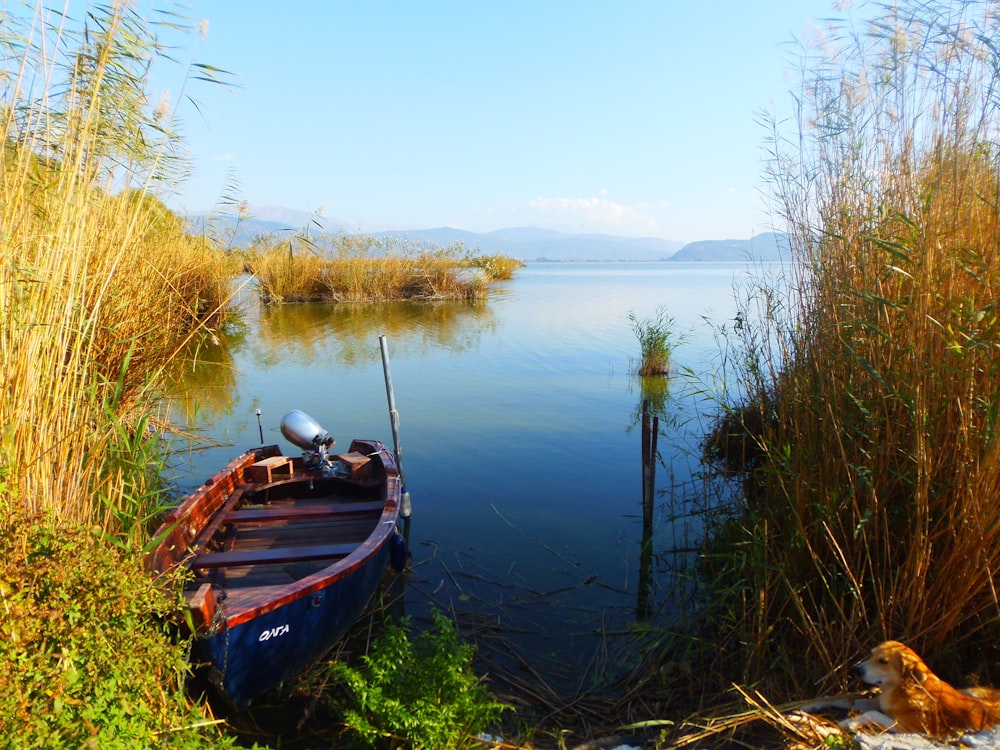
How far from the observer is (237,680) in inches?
123

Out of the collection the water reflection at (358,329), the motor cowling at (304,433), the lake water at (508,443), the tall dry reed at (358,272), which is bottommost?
the lake water at (508,443)

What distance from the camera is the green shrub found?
204 centimetres

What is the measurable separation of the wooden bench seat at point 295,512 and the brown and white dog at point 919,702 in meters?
3.51

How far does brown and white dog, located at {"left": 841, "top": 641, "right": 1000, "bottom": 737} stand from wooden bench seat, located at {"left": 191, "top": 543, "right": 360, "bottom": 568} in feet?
9.55

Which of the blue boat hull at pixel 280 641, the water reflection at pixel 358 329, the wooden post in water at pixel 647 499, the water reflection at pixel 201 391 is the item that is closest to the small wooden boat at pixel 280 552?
the blue boat hull at pixel 280 641

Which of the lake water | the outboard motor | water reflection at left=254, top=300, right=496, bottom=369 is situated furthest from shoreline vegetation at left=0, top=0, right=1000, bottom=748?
water reflection at left=254, top=300, right=496, bottom=369

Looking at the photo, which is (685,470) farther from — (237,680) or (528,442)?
(237,680)

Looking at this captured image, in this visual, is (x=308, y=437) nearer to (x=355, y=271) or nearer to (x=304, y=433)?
(x=304, y=433)

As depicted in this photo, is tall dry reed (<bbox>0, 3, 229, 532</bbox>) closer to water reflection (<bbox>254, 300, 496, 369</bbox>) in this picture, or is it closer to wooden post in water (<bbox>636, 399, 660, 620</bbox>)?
wooden post in water (<bbox>636, 399, 660, 620</bbox>)

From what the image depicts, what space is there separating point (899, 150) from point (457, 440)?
5.90m

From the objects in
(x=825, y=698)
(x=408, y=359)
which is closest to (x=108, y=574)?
(x=825, y=698)

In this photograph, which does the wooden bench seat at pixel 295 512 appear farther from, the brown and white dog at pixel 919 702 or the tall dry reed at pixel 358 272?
the tall dry reed at pixel 358 272

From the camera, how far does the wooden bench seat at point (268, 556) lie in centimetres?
410

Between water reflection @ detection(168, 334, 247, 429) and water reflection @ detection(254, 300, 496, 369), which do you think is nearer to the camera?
water reflection @ detection(168, 334, 247, 429)
